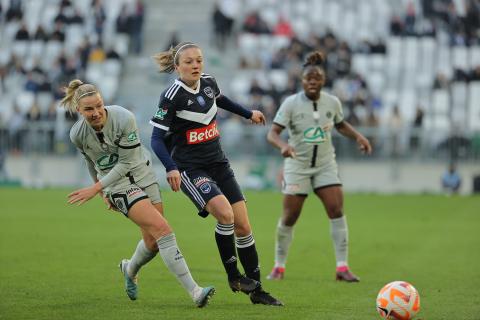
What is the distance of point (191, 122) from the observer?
32.5ft

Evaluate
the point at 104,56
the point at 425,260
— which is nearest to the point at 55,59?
the point at 104,56

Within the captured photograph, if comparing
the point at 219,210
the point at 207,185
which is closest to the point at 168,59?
the point at 207,185

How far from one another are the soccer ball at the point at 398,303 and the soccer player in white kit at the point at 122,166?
61.1 inches

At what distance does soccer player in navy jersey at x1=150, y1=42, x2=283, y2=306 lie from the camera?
9734mm

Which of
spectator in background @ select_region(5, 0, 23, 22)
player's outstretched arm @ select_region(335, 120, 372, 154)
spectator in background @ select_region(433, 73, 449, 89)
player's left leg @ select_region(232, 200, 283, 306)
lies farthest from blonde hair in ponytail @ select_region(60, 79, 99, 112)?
spectator in background @ select_region(5, 0, 23, 22)

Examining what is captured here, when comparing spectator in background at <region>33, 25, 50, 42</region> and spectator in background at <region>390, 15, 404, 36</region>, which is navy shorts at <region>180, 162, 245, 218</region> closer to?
spectator in background at <region>390, 15, 404, 36</region>

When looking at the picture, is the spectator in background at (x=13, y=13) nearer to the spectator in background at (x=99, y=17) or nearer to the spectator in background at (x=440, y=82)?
the spectator in background at (x=99, y=17)

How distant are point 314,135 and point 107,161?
3540mm

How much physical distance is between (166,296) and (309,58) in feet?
11.5

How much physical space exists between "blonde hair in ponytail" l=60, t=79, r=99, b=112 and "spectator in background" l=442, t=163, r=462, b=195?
1990 centimetres

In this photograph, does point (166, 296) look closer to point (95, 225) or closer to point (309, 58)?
point (309, 58)

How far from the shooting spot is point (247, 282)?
32.2ft

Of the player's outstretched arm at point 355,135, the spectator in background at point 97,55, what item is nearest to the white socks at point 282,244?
the player's outstretched arm at point 355,135

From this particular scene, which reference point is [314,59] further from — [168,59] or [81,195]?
[81,195]
